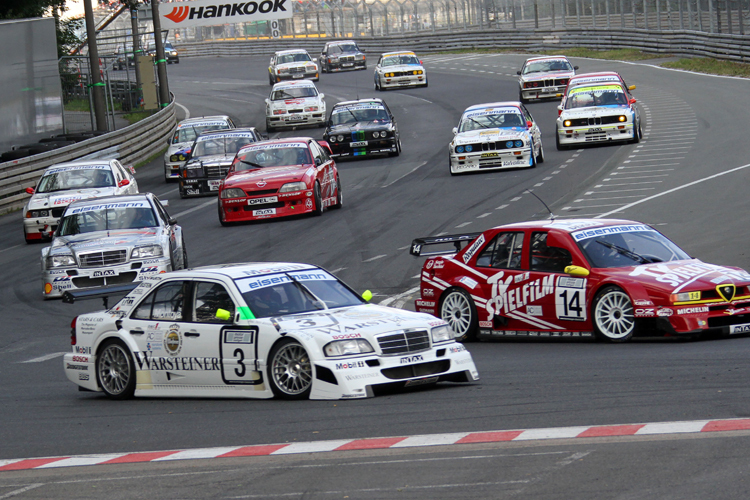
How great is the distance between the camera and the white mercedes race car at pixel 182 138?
108 ft

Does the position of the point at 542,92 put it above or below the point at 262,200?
above

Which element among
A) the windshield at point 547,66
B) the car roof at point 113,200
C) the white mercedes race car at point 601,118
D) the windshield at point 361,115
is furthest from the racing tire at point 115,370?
the windshield at point 547,66

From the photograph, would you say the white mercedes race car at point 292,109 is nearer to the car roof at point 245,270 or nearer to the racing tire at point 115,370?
the racing tire at point 115,370

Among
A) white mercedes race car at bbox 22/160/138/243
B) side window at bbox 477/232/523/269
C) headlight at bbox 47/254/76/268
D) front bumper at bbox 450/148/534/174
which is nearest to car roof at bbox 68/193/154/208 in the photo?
headlight at bbox 47/254/76/268

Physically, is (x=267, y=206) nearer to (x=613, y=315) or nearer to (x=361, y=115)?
(x=361, y=115)

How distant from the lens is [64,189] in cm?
2436

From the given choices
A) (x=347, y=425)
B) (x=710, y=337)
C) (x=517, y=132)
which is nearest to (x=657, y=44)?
(x=517, y=132)

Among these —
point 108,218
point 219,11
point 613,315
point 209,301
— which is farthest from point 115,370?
point 219,11

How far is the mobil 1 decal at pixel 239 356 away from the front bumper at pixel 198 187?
1937 centimetres

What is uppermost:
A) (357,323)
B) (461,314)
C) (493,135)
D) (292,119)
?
(292,119)

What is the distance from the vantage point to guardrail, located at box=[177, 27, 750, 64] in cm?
5103

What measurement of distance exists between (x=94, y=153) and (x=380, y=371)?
83.5 feet

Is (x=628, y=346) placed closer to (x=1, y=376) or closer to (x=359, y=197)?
(x=1, y=376)

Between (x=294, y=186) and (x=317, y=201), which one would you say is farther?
(x=317, y=201)
